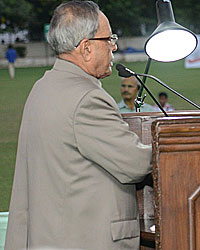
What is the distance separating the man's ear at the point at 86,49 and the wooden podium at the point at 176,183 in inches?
15.8

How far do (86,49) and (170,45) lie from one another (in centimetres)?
83

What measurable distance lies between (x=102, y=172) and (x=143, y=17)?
44.7 m

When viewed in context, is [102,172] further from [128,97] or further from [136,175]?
[128,97]

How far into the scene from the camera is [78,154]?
80.1 inches

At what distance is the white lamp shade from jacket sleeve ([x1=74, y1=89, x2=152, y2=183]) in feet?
3.00

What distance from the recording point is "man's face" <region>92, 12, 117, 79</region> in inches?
84.1

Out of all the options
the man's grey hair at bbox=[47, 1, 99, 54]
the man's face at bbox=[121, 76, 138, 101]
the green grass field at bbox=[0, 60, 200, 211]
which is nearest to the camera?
the man's grey hair at bbox=[47, 1, 99, 54]

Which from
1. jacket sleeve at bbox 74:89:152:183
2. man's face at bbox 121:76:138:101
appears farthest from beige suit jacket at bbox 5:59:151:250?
man's face at bbox 121:76:138:101

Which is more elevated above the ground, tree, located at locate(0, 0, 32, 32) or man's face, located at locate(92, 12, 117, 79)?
man's face, located at locate(92, 12, 117, 79)

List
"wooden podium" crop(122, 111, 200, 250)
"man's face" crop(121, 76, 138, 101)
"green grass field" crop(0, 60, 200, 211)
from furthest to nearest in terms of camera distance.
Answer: "green grass field" crop(0, 60, 200, 211) → "man's face" crop(121, 76, 138, 101) → "wooden podium" crop(122, 111, 200, 250)

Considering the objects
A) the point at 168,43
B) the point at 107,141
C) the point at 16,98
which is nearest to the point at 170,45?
the point at 168,43

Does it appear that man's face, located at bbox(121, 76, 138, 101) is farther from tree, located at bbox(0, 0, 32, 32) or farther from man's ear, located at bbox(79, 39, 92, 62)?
tree, located at bbox(0, 0, 32, 32)

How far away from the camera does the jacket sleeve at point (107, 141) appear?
198 centimetres

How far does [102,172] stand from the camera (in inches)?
81.0
